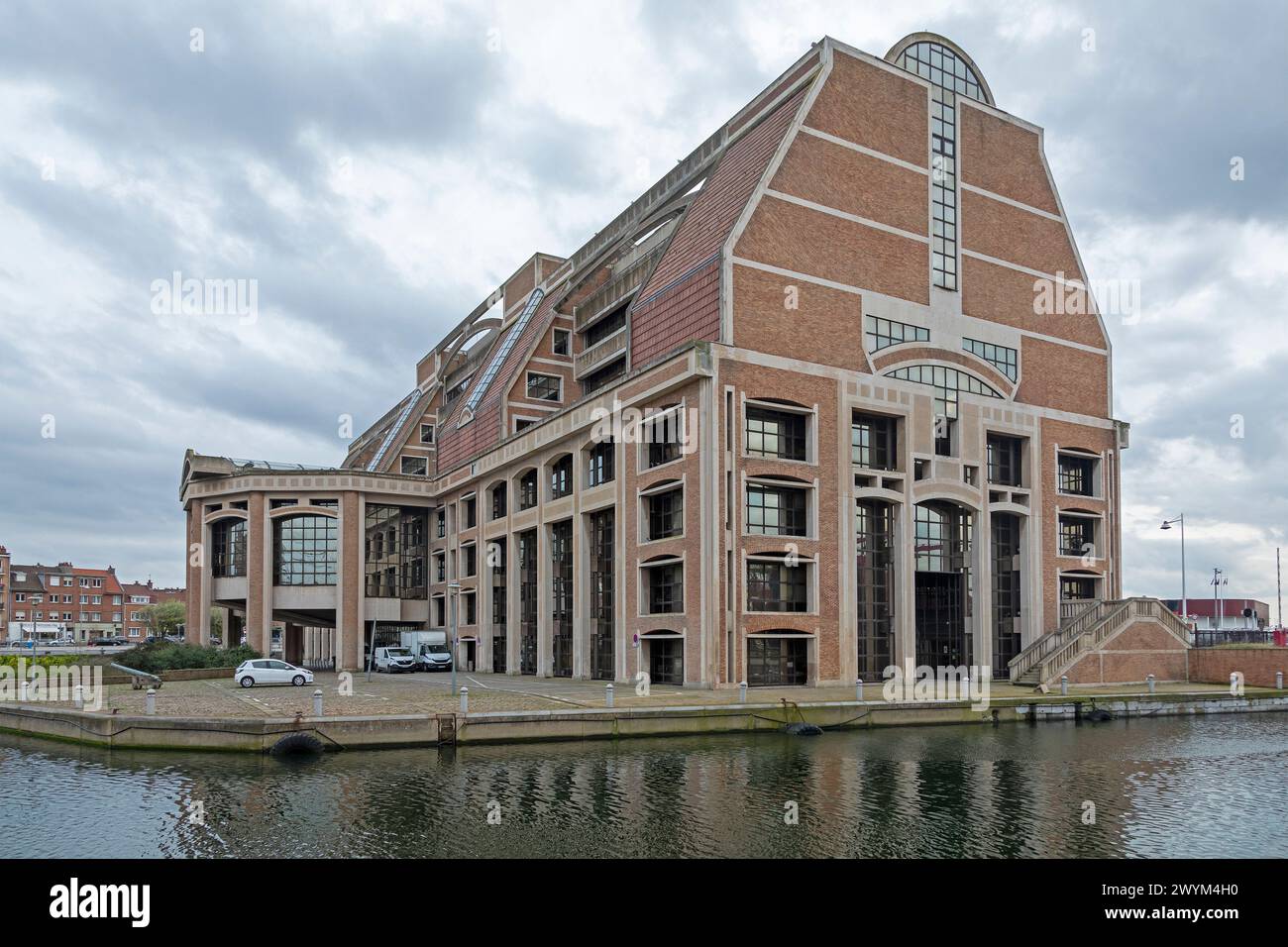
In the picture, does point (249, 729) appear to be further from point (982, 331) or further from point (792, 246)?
point (982, 331)

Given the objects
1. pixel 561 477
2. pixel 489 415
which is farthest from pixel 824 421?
pixel 489 415

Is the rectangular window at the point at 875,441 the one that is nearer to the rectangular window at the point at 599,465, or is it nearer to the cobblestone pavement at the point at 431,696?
the cobblestone pavement at the point at 431,696

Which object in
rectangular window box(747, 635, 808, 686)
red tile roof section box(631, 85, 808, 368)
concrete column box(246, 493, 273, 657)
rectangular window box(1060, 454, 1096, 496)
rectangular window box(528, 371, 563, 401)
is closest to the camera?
rectangular window box(747, 635, 808, 686)

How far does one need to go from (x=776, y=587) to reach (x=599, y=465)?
13341 mm

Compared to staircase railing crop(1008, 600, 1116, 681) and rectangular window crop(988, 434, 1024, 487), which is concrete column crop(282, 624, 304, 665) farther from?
staircase railing crop(1008, 600, 1116, 681)

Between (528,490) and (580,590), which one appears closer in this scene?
(580,590)

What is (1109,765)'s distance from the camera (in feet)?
85.8

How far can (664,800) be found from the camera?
20.7 meters

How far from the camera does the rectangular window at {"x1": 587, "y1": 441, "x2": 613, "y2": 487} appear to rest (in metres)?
52.8

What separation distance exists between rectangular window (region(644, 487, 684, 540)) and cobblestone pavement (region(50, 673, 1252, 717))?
22.9 ft

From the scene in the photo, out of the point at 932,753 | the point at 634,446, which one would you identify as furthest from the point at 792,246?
the point at 932,753

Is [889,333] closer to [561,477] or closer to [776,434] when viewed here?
[776,434]

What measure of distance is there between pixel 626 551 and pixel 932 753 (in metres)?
22.7

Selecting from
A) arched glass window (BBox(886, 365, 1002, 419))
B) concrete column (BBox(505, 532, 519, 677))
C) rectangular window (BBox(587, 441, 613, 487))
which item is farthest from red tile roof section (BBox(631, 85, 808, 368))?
concrete column (BBox(505, 532, 519, 677))
